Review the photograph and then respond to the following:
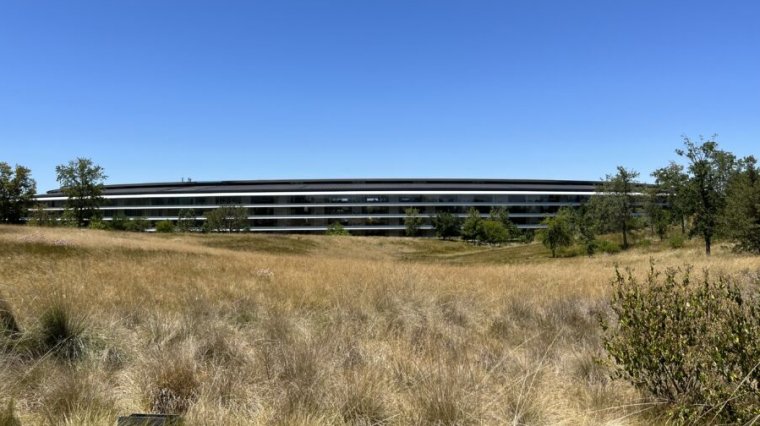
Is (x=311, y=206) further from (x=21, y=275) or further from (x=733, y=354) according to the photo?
(x=733, y=354)

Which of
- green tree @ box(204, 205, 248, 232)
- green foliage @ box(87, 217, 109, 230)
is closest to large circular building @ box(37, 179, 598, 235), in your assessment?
green tree @ box(204, 205, 248, 232)

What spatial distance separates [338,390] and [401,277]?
316 inches

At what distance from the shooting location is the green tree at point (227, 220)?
105m

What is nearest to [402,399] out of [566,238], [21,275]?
[21,275]

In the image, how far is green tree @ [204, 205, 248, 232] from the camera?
105 m

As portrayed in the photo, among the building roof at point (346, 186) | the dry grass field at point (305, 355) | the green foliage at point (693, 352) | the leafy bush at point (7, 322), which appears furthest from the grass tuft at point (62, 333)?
the building roof at point (346, 186)

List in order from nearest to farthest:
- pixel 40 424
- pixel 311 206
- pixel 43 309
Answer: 1. pixel 40 424
2. pixel 43 309
3. pixel 311 206

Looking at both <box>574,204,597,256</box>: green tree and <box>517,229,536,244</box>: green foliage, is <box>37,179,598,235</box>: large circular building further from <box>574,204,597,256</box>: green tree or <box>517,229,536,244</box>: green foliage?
<box>574,204,597,256</box>: green tree

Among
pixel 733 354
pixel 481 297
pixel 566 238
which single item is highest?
pixel 733 354

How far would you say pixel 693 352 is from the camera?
4152mm

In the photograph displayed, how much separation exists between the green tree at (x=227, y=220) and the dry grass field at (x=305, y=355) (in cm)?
9836

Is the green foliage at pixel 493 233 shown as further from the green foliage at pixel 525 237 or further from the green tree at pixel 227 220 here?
the green tree at pixel 227 220

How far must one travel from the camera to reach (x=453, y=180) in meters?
138

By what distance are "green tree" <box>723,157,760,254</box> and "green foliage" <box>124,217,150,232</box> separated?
106369mm
